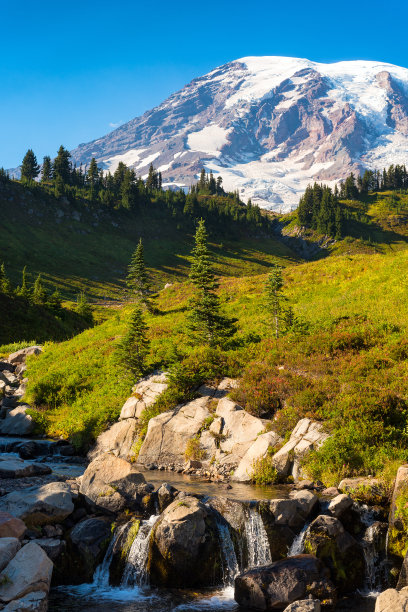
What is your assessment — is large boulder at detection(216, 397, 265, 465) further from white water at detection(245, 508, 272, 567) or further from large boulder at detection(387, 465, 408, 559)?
large boulder at detection(387, 465, 408, 559)

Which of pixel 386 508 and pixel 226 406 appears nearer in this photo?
pixel 386 508

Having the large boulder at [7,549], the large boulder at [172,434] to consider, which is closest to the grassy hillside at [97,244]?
the large boulder at [172,434]

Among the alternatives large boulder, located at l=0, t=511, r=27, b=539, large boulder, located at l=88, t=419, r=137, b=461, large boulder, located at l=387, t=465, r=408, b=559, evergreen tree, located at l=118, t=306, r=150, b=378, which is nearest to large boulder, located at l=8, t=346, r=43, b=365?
evergreen tree, located at l=118, t=306, r=150, b=378

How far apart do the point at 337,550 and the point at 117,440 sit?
1447cm

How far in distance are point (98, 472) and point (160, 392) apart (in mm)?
9131

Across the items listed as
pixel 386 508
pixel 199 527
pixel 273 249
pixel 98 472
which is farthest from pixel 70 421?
pixel 273 249

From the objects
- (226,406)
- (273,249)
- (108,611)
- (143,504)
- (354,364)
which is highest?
(273,249)

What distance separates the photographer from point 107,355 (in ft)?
117

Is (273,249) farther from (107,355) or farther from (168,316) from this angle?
(107,355)

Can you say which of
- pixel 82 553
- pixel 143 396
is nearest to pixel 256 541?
pixel 82 553

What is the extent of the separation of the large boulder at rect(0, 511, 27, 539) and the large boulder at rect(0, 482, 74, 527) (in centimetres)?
66

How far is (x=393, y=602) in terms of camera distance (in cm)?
918

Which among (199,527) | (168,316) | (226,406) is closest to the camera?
(199,527)

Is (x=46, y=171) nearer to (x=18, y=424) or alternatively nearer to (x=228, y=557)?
(x=18, y=424)
